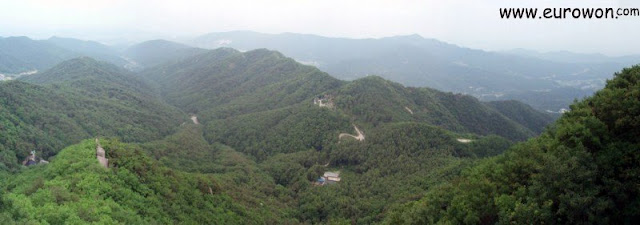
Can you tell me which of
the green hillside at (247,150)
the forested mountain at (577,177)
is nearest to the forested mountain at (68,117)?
the green hillside at (247,150)

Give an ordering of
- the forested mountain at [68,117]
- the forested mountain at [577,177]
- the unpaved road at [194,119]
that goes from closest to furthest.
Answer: the forested mountain at [577,177]
the forested mountain at [68,117]
the unpaved road at [194,119]

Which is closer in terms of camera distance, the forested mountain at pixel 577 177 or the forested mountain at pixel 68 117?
the forested mountain at pixel 577 177

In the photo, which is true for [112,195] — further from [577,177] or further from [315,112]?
[315,112]

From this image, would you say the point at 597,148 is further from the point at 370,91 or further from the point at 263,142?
Result: the point at 370,91

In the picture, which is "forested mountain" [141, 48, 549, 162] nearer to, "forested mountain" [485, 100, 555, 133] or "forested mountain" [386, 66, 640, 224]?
"forested mountain" [485, 100, 555, 133]

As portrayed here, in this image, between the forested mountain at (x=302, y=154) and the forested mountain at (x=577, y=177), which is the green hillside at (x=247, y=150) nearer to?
the forested mountain at (x=302, y=154)

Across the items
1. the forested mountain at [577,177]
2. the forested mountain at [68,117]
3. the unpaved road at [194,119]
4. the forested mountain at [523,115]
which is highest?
the forested mountain at [577,177]
